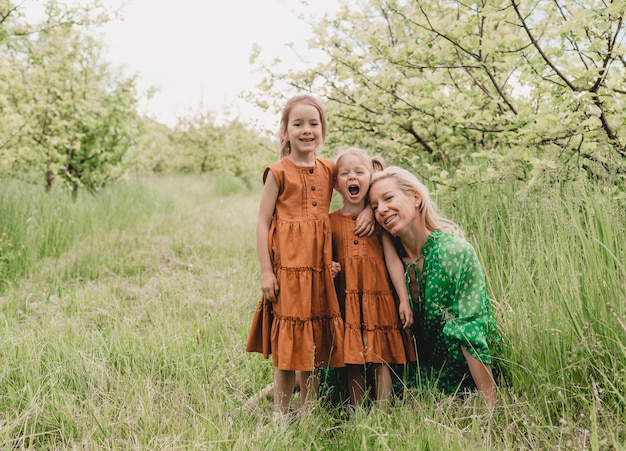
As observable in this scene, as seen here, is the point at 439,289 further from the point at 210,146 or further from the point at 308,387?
the point at 210,146

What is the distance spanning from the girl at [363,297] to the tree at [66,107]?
4.80 meters

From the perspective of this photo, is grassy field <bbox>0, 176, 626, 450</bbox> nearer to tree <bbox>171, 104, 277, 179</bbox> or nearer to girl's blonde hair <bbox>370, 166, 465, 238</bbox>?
girl's blonde hair <bbox>370, 166, 465, 238</bbox>

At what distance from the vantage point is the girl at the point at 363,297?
7.57 ft

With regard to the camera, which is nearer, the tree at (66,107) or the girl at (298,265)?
the girl at (298,265)

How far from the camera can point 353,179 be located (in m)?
2.46

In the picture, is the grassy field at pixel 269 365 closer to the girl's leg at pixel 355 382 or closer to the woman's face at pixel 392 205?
the girl's leg at pixel 355 382

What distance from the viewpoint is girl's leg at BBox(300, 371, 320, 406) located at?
2.28 m

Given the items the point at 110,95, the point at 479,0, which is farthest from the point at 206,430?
the point at 110,95

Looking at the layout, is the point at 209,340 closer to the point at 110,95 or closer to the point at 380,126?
the point at 380,126

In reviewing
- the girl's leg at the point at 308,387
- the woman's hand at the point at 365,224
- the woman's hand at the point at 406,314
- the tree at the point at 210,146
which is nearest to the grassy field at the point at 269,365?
the girl's leg at the point at 308,387

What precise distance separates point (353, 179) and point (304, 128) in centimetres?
38

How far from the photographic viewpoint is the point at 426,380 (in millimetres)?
2438

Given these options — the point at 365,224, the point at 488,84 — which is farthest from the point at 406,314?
the point at 488,84

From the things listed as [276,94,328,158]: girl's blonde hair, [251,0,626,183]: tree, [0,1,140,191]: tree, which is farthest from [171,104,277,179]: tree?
[276,94,328,158]: girl's blonde hair
